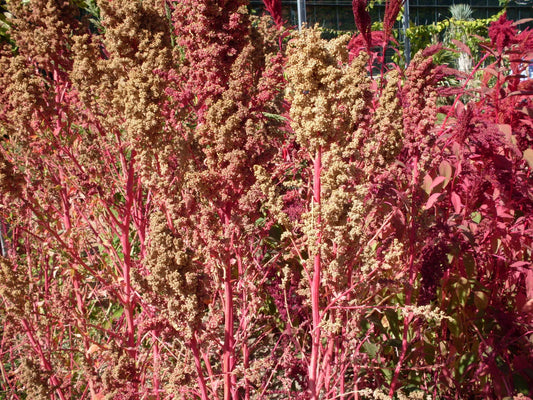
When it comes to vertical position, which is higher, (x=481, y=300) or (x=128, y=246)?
(x=128, y=246)

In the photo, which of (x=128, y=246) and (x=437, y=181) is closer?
(x=437, y=181)

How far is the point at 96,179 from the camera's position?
2.09 meters

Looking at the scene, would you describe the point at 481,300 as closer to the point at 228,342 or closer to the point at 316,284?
the point at 316,284

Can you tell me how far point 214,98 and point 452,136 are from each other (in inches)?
33.3

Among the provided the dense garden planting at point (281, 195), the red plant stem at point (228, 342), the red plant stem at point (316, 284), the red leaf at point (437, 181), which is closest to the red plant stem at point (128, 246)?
the dense garden planting at point (281, 195)

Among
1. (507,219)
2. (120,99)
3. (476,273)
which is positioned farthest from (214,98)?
(476,273)

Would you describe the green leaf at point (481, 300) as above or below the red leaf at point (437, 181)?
below

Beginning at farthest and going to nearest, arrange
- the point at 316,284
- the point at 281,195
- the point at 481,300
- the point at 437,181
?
1. the point at 481,300
2. the point at 437,181
3. the point at 281,195
4. the point at 316,284

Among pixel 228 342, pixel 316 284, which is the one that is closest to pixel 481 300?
pixel 316 284

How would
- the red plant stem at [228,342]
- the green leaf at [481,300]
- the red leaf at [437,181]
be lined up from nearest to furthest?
the red plant stem at [228,342] → the red leaf at [437,181] → the green leaf at [481,300]

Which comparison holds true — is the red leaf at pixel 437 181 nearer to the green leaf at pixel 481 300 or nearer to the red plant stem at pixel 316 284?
the green leaf at pixel 481 300

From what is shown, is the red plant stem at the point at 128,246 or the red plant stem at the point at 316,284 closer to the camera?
the red plant stem at the point at 316,284

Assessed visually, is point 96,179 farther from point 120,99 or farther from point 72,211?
point 72,211

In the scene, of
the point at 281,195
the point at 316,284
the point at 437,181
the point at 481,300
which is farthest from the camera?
the point at 481,300
